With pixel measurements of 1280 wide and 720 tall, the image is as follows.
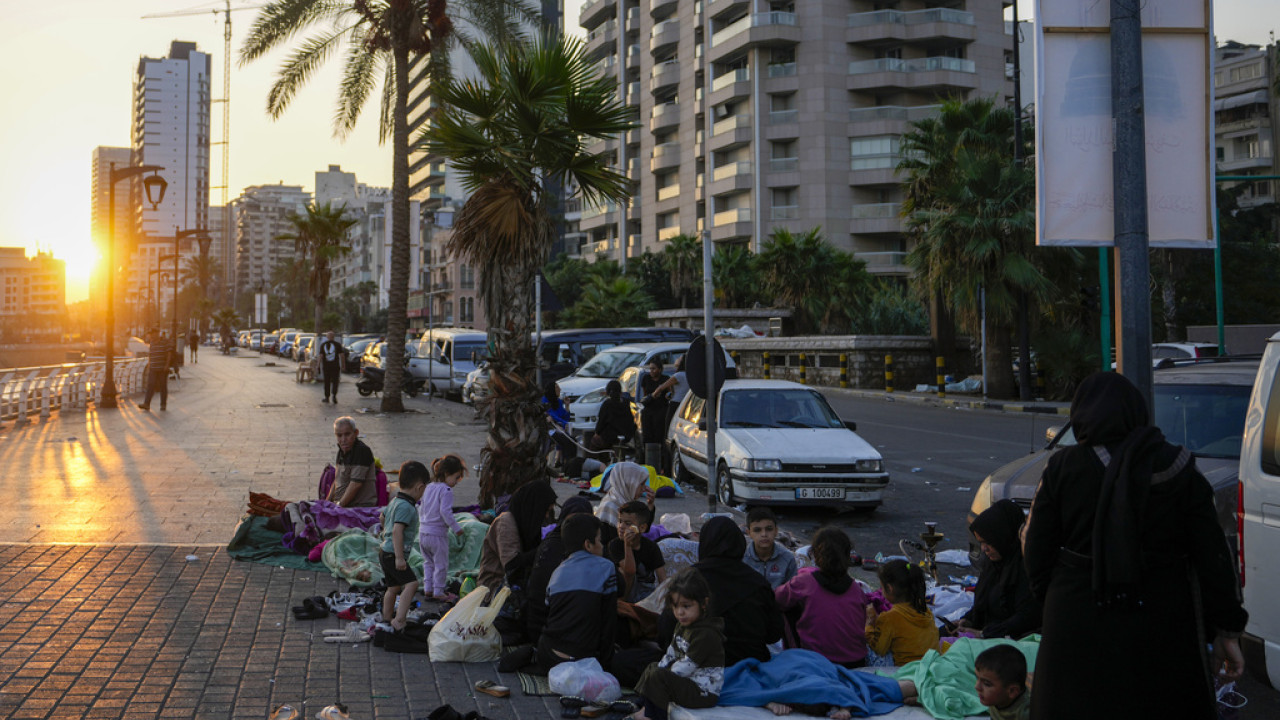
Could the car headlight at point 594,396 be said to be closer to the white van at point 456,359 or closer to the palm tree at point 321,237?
the white van at point 456,359

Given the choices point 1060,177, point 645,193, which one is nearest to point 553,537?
point 1060,177

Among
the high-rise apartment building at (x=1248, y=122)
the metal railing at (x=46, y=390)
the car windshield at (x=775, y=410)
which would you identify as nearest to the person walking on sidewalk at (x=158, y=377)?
the metal railing at (x=46, y=390)

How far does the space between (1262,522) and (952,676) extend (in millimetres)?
1649

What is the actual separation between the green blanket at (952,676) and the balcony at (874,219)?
58820 millimetres

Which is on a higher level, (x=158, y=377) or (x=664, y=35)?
(x=664, y=35)

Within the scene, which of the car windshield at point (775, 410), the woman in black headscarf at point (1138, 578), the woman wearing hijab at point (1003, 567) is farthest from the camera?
the car windshield at point (775, 410)

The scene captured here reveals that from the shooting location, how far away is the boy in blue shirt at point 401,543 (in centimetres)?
690

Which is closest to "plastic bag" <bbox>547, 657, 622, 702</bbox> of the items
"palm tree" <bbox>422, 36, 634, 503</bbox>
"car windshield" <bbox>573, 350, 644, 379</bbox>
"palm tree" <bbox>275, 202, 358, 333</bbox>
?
"palm tree" <bbox>422, 36, 634, 503</bbox>

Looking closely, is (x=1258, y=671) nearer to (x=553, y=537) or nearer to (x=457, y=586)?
(x=553, y=537)

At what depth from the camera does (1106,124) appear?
536 cm

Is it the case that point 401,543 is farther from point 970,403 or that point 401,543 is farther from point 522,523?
point 970,403

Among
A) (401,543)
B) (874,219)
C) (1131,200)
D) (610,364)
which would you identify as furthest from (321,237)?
(1131,200)

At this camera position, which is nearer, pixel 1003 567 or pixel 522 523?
pixel 1003 567

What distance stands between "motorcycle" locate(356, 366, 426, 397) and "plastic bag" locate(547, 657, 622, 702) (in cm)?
2537
